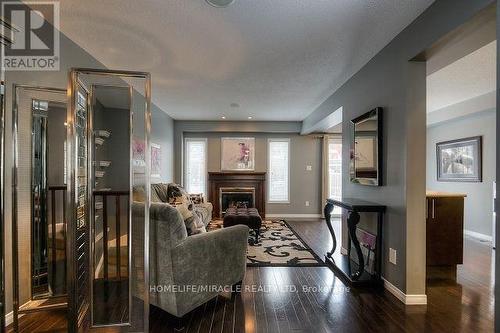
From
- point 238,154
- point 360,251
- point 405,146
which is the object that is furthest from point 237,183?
point 405,146

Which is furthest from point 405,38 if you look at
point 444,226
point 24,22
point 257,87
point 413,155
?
point 24,22

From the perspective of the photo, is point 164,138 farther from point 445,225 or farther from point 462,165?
point 462,165

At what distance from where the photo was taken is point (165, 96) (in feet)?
14.3

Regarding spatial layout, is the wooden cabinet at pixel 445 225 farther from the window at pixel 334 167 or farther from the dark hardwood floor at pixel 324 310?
the window at pixel 334 167

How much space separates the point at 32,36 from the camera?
2.09 meters

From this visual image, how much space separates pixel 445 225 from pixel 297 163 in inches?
151

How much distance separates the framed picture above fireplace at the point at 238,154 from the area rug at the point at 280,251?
6.67ft

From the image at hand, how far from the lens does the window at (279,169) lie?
6648 millimetres

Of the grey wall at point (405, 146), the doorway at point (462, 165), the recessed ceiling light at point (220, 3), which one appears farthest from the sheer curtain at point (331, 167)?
the recessed ceiling light at point (220, 3)

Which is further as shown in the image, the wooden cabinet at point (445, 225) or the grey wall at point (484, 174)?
the grey wall at point (484, 174)

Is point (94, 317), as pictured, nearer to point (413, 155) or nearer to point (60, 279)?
point (60, 279)

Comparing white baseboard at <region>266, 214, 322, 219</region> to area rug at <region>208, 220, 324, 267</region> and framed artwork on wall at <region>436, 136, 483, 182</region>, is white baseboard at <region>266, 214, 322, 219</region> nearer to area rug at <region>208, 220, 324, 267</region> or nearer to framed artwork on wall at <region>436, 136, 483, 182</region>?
area rug at <region>208, 220, 324, 267</region>

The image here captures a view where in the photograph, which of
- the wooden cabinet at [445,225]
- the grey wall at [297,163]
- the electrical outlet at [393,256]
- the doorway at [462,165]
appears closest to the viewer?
the doorway at [462,165]

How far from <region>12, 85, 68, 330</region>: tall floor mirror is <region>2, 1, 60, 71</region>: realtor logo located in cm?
22
